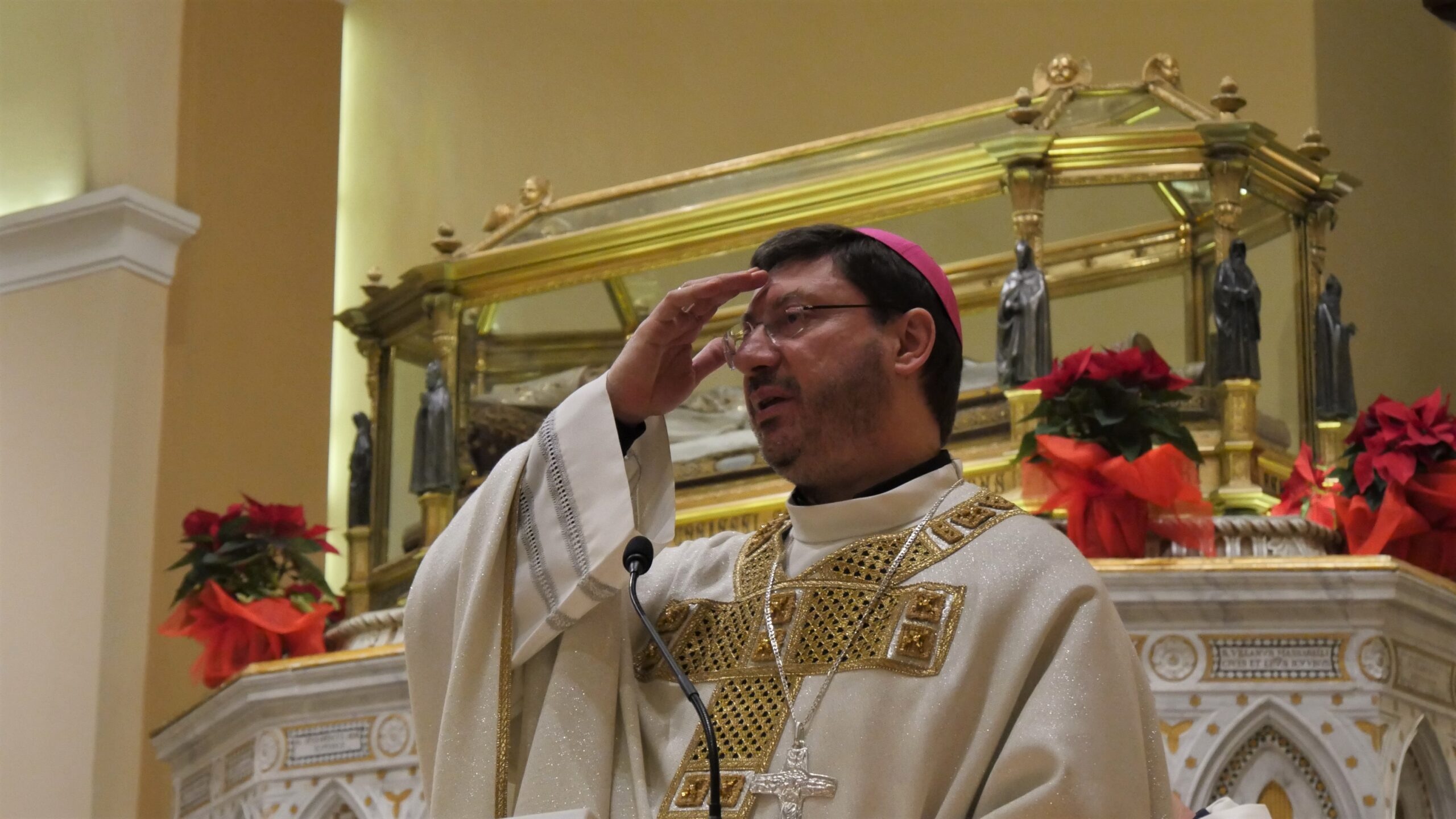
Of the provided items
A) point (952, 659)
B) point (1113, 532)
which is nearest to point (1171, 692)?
point (1113, 532)

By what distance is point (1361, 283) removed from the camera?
6.29m

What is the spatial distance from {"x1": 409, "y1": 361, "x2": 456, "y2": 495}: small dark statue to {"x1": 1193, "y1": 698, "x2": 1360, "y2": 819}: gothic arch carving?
97.9 inches

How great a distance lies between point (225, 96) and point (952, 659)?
18.6 ft

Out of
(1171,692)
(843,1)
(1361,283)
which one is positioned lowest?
(1171,692)

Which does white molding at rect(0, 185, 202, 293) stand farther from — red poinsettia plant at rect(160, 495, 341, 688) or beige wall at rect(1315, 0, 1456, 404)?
beige wall at rect(1315, 0, 1456, 404)

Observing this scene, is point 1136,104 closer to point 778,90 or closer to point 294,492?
point 778,90

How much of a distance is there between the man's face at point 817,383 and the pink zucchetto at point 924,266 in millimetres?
104

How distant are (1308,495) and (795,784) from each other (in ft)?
8.29

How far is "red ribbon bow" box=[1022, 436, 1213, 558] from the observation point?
4.36 metres

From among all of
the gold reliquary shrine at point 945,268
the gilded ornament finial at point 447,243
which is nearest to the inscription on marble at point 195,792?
the gold reliquary shrine at point 945,268

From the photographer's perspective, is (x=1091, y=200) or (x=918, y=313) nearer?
(x=918, y=313)

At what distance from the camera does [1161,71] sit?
5.43 m

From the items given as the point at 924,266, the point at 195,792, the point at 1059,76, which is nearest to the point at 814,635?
the point at 924,266

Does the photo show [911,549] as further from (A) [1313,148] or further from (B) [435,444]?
(B) [435,444]
